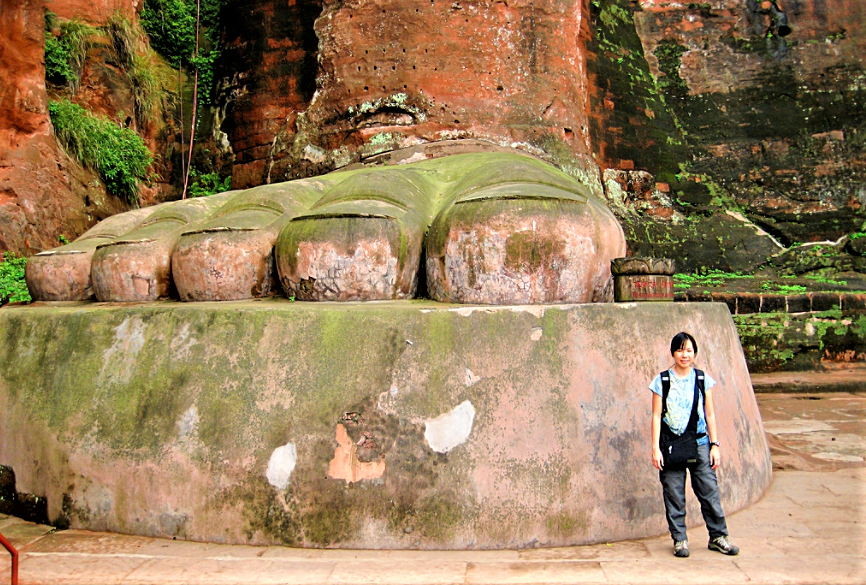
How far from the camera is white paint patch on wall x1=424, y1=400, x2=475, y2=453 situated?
A: 229 cm

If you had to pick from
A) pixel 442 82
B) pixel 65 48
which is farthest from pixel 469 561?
pixel 65 48

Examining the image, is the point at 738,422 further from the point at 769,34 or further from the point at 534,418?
the point at 769,34

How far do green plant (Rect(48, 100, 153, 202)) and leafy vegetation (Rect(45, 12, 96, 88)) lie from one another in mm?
243

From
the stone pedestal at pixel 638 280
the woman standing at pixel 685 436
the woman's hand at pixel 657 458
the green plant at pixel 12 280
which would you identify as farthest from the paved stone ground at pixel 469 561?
the green plant at pixel 12 280

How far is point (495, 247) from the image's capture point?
2.54 metres

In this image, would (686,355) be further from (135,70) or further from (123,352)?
(135,70)

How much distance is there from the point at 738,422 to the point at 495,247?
1.18 metres

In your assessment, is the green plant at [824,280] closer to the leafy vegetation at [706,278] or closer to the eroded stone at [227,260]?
the leafy vegetation at [706,278]

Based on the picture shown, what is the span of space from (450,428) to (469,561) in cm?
40

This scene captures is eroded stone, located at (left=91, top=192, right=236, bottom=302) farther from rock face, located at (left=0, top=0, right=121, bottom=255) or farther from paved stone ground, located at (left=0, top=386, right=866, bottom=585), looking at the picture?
rock face, located at (left=0, top=0, right=121, bottom=255)

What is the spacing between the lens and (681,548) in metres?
2.20

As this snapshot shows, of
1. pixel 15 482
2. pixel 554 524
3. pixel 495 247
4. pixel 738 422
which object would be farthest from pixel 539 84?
pixel 15 482

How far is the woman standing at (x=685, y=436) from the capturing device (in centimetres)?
225

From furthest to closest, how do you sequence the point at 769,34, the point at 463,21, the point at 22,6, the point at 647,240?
the point at 769,34, the point at 647,240, the point at 22,6, the point at 463,21
